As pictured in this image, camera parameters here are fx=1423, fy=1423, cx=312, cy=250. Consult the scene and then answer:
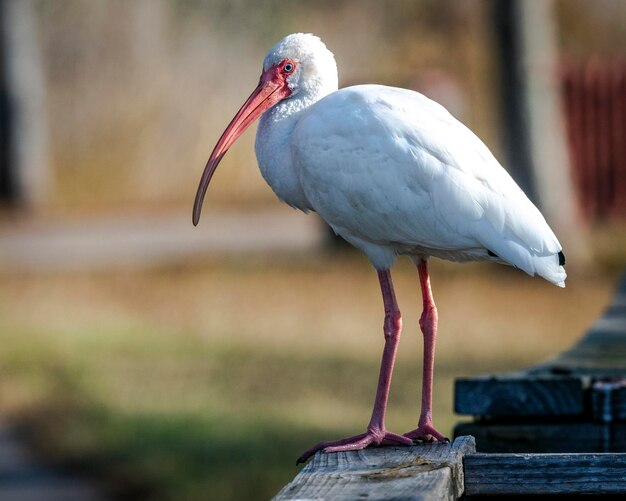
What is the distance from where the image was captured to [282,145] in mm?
4777

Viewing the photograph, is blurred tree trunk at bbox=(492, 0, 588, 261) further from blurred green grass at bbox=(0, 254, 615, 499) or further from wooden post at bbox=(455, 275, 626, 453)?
wooden post at bbox=(455, 275, 626, 453)

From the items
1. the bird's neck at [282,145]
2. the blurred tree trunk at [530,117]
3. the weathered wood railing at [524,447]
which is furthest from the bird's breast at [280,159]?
the blurred tree trunk at [530,117]

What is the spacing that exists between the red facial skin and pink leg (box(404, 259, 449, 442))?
0.76 meters

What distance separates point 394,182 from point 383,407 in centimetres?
75

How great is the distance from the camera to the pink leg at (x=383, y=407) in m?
3.99

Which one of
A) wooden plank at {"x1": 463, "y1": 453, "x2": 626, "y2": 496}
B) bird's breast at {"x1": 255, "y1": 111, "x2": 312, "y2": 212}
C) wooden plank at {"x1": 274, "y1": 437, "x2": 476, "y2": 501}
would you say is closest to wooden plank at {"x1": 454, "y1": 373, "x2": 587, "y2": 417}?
wooden plank at {"x1": 274, "y1": 437, "x2": 476, "y2": 501}

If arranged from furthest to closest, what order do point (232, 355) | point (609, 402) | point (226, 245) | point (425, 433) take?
point (226, 245), point (232, 355), point (425, 433), point (609, 402)

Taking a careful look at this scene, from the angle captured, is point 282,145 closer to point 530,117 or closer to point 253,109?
point 253,109

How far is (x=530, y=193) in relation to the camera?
16703 millimetres

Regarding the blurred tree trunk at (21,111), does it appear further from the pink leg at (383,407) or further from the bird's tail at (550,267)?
the bird's tail at (550,267)

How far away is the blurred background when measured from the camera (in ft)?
30.5

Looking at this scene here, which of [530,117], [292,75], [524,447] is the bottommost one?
[524,447]

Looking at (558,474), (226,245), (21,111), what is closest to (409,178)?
(558,474)

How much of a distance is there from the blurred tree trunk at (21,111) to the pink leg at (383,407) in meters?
18.9
